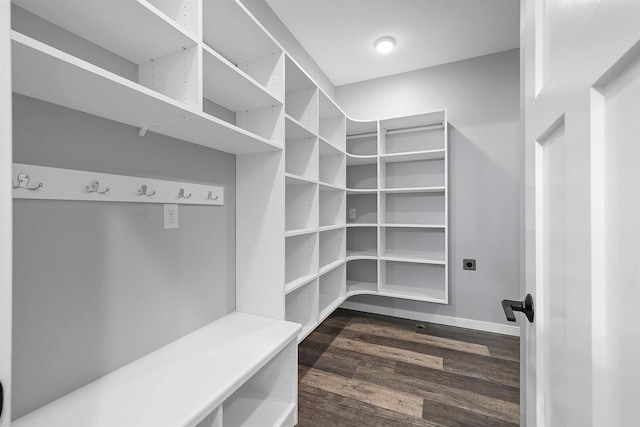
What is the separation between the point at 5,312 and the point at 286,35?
251cm

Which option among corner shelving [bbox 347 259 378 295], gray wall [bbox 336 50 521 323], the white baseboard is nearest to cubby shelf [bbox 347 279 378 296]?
corner shelving [bbox 347 259 378 295]

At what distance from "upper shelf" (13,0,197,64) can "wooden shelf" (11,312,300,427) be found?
4.04 feet

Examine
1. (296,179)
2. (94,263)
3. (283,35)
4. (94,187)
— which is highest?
(283,35)

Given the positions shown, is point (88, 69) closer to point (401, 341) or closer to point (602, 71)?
point (602, 71)

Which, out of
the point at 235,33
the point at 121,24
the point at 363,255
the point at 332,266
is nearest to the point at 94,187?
the point at 121,24

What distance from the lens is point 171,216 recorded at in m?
1.29

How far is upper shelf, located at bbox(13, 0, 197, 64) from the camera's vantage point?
814mm

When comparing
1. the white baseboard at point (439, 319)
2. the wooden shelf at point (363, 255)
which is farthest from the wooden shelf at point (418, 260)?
the white baseboard at point (439, 319)

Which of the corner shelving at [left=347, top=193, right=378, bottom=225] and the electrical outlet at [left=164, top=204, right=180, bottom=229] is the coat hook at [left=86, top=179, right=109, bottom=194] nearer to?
the electrical outlet at [left=164, top=204, right=180, bottom=229]

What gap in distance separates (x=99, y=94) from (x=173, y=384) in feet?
3.31

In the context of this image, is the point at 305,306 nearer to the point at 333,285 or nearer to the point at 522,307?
the point at 333,285

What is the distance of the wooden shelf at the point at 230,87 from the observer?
1134 millimetres

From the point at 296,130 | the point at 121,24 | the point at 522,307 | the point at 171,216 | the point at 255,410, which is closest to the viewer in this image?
the point at 522,307

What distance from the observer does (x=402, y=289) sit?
9.52 ft
